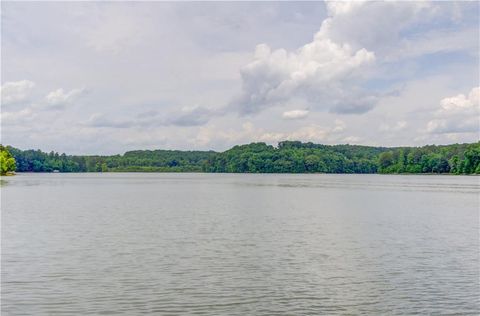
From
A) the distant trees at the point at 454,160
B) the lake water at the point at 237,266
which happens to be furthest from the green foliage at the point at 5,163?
the distant trees at the point at 454,160

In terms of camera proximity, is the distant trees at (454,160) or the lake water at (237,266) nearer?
the lake water at (237,266)

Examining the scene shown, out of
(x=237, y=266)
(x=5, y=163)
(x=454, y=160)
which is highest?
(x=454, y=160)

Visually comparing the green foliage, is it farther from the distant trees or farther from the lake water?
the distant trees

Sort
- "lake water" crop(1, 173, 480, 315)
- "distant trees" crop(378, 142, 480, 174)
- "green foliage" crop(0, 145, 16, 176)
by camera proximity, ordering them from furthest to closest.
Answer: "distant trees" crop(378, 142, 480, 174) < "green foliage" crop(0, 145, 16, 176) < "lake water" crop(1, 173, 480, 315)

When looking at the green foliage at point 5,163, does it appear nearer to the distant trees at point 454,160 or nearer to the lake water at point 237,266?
the lake water at point 237,266

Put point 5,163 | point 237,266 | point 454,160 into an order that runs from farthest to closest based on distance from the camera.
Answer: point 454,160
point 5,163
point 237,266

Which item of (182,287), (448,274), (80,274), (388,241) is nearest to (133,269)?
(80,274)

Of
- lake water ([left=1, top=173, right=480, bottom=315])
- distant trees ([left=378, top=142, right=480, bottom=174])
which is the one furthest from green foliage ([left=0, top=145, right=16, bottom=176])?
distant trees ([left=378, top=142, right=480, bottom=174])

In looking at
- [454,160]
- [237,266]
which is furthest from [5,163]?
[454,160]

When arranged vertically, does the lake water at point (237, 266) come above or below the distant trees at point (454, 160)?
below

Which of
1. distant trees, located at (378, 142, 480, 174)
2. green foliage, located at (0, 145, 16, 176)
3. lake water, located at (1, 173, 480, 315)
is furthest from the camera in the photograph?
distant trees, located at (378, 142, 480, 174)

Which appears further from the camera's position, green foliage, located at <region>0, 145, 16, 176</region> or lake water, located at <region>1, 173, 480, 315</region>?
green foliage, located at <region>0, 145, 16, 176</region>

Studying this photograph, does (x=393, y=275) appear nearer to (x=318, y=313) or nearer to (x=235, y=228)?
(x=318, y=313)

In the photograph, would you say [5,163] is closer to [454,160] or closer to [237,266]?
[237,266]
